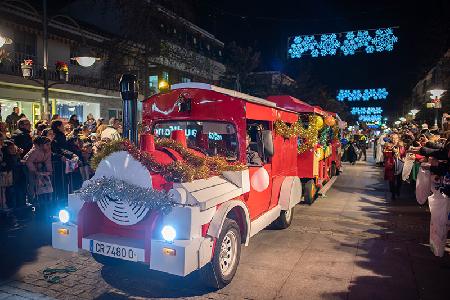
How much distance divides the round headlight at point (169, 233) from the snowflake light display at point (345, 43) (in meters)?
22.6

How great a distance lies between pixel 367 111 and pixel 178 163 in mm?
69192

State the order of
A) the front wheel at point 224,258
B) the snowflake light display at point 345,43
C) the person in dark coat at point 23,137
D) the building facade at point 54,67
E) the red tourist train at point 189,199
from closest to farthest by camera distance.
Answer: the red tourist train at point 189,199, the front wheel at point 224,258, the person in dark coat at point 23,137, the building facade at point 54,67, the snowflake light display at point 345,43

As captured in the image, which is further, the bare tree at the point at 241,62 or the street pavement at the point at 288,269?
the bare tree at the point at 241,62

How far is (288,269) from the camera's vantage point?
17.1 ft

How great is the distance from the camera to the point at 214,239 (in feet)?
13.9

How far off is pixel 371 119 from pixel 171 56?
200 feet

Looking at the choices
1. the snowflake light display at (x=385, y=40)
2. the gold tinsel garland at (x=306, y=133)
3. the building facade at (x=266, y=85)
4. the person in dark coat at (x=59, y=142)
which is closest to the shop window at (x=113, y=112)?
the building facade at (x=266, y=85)

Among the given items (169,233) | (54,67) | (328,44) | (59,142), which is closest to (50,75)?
(54,67)

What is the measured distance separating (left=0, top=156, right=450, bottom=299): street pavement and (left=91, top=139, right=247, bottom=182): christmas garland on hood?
1.45m

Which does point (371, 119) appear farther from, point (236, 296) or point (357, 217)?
point (236, 296)

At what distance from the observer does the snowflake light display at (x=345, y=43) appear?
74.6ft

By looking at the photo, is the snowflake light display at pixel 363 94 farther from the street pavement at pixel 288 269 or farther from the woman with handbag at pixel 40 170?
the woman with handbag at pixel 40 170

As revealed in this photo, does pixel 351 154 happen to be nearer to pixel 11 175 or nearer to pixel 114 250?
pixel 11 175

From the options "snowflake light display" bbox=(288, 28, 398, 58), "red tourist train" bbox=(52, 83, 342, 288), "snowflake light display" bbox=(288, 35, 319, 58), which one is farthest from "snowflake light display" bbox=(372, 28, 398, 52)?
"red tourist train" bbox=(52, 83, 342, 288)
